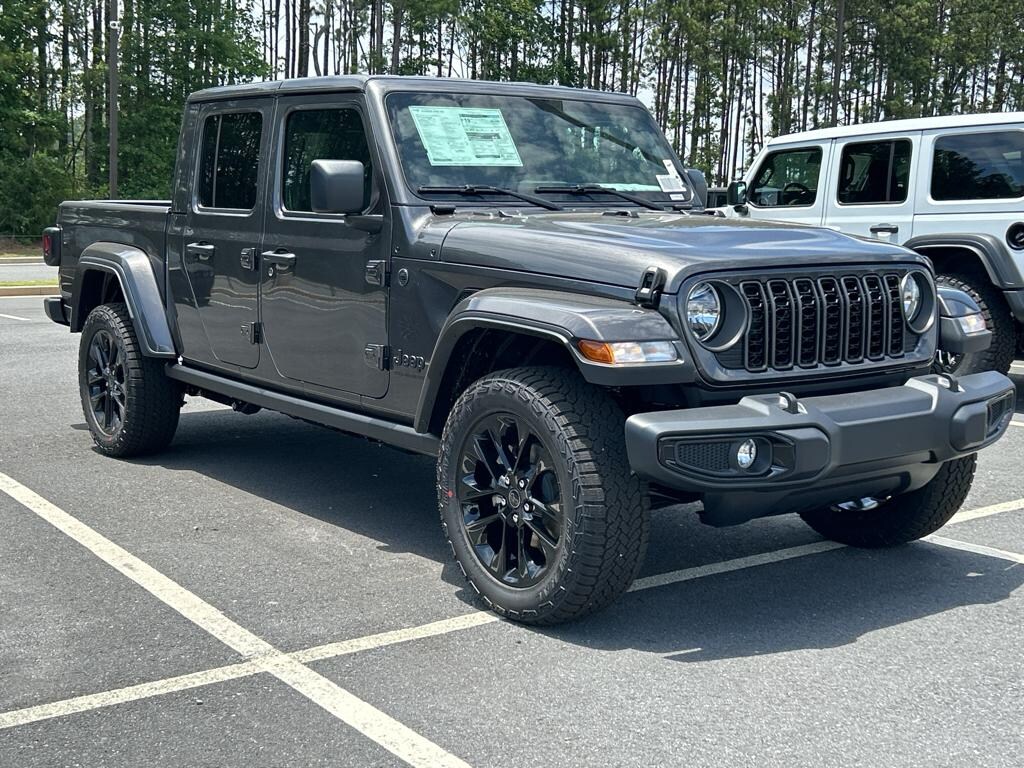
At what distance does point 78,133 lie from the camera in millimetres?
46375

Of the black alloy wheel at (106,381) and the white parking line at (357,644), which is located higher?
the black alloy wheel at (106,381)

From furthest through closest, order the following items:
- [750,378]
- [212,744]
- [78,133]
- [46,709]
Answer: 1. [78,133]
2. [750,378]
3. [46,709]
4. [212,744]

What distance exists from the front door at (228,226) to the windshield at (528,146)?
992mm

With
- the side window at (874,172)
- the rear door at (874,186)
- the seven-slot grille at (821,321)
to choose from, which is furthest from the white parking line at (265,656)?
the side window at (874,172)

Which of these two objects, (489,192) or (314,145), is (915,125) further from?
(314,145)

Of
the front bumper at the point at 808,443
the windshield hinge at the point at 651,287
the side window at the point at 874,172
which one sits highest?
the side window at the point at 874,172

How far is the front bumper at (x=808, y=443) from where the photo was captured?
12.4ft

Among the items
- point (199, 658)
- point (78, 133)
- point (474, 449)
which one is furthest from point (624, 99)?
point (78, 133)

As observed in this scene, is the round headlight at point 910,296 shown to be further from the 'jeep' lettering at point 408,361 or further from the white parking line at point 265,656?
the white parking line at point 265,656

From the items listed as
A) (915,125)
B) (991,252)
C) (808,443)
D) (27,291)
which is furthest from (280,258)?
(27,291)

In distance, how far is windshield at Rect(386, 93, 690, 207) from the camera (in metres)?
5.12

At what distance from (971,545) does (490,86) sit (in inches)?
116

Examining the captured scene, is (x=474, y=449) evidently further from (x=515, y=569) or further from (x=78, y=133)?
(x=78, y=133)

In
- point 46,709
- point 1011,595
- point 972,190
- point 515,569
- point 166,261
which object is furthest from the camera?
point 972,190
